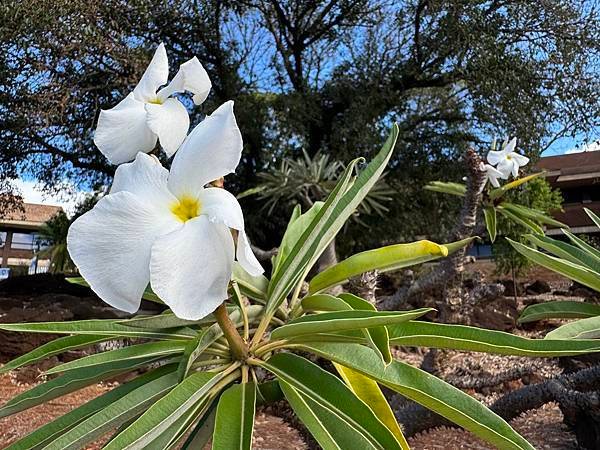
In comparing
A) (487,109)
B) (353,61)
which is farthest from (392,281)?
(353,61)

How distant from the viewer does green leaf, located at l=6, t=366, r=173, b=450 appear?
73 centimetres

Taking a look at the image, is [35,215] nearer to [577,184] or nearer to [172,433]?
[577,184]

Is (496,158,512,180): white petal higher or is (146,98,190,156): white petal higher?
(496,158,512,180): white petal

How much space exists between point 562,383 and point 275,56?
7063mm

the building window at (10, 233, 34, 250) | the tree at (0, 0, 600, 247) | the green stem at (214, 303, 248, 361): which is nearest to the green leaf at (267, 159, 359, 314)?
the green stem at (214, 303, 248, 361)

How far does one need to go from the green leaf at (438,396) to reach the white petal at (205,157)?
0.32 m

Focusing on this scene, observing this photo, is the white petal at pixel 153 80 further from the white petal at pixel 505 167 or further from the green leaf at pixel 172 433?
the white petal at pixel 505 167

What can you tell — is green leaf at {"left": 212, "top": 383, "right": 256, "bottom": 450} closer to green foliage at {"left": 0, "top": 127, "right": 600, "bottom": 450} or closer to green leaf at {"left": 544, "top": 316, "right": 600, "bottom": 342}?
green foliage at {"left": 0, "top": 127, "right": 600, "bottom": 450}

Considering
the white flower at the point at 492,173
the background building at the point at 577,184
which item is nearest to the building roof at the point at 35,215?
the background building at the point at 577,184

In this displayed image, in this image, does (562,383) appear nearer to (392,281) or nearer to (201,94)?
(201,94)

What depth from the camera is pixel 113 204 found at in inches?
20.9

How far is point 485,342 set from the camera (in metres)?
0.67

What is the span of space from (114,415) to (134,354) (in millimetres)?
148

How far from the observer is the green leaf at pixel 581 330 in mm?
1124
